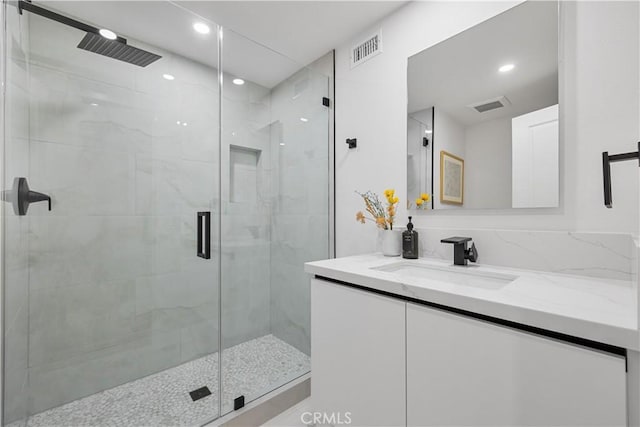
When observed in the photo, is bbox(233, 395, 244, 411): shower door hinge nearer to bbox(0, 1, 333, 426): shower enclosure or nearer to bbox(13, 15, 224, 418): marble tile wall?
bbox(0, 1, 333, 426): shower enclosure

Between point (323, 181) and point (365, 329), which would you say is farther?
point (323, 181)

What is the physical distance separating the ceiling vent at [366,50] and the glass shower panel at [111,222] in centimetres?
90

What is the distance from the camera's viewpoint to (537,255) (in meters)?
1.10

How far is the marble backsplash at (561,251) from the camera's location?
0.93 m

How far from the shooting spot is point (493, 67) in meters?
1.27

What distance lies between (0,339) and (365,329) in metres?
1.38

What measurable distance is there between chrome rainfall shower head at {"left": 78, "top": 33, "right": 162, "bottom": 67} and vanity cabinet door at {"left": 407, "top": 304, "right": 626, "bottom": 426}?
1985 millimetres

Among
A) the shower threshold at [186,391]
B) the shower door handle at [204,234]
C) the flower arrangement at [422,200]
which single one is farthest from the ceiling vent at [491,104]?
the shower threshold at [186,391]

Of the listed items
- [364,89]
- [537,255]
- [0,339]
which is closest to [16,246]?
[0,339]

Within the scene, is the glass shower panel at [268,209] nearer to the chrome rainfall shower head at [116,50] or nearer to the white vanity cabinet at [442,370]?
the chrome rainfall shower head at [116,50]

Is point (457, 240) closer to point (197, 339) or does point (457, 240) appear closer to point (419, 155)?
point (419, 155)

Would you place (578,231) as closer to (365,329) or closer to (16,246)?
(365,329)

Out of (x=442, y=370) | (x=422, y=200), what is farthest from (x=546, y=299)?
(x=422, y=200)

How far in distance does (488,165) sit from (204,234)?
1.59 m
